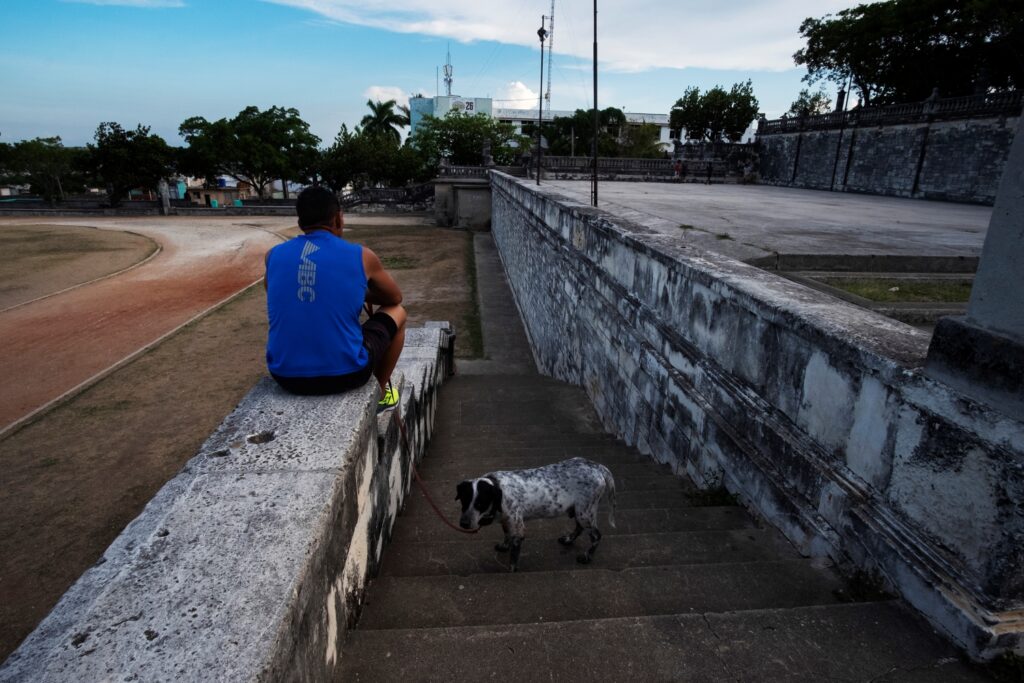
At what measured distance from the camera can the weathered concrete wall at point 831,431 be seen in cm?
162

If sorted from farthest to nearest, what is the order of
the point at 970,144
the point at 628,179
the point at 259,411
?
the point at 628,179, the point at 970,144, the point at 259,411

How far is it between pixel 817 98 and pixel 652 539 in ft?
217

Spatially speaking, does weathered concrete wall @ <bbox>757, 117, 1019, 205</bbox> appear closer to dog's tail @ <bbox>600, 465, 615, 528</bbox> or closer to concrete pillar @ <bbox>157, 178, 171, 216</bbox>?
dog's tail @ <bbox>600, 465, 615, 528</bbox>

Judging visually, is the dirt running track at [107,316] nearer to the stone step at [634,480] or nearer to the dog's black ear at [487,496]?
the stone step at [634,480]

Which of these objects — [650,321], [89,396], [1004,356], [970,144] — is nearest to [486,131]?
[970,144]

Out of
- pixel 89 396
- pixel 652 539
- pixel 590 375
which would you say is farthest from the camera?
pixel 89 396

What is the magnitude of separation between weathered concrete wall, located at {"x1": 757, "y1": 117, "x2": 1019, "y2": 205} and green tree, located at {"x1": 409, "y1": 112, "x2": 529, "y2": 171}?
691 inches

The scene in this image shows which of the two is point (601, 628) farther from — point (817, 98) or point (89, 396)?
point (817, 98)

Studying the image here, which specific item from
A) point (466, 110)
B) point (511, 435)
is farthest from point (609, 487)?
point (466, 110)

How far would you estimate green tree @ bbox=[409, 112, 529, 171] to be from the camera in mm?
36875

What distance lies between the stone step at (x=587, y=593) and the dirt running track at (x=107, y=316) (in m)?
8.34

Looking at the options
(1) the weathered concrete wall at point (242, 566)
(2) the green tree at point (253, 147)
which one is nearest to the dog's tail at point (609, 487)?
(1) the weathered concrete wall at point (242, 566)

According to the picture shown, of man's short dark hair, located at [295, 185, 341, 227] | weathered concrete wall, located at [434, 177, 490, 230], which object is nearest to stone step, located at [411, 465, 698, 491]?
man's short dark hair, located at [295, 185, 341, 227]

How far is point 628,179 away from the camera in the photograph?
27750 millimetres
